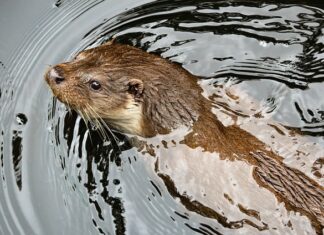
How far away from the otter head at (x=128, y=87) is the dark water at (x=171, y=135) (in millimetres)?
197

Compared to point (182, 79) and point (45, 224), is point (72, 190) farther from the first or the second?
point (182, 79)

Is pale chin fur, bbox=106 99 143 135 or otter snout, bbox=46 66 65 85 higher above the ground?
otter snout, bbox=46 66 65 85

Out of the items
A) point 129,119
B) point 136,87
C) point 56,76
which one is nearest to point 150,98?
point 136,87

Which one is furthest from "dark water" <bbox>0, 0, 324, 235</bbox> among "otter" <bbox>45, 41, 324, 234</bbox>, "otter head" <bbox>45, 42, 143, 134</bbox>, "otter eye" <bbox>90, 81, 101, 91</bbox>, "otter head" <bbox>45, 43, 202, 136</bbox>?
"otter eye" <bbox>90, 81, 101, 91</bbox>

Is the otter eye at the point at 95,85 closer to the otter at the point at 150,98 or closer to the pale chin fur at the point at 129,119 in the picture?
the otter at the point at 150,98

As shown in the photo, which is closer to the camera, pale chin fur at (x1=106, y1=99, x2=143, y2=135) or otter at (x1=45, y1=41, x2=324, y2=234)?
otter at (x1=45, y1=41, x2=324, y2=234)

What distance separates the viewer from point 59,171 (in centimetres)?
466

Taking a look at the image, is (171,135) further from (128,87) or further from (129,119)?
(128,87)

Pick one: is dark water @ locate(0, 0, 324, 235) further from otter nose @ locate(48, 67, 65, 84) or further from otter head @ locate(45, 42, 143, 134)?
otter nose @ locate(48, 67, 65, 84)

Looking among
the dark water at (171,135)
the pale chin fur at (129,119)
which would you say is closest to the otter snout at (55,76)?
the pale chin fur at (129,119)

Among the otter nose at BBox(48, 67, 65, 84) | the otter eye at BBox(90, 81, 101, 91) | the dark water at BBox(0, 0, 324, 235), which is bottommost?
the dark water at BBox(0, 0, 324, 235)

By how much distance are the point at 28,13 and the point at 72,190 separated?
172 cm

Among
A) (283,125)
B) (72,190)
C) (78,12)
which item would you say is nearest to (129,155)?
(72,190)

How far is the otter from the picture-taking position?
163 inches
